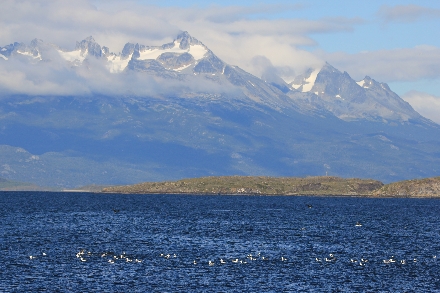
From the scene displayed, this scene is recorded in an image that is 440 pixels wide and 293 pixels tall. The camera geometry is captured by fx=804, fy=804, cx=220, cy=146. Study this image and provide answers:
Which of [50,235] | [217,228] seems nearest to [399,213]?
[217,228]

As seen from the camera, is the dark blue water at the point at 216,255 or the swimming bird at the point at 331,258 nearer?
the dark blue water at the point at 216,255

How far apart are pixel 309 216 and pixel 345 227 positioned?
3190 cm

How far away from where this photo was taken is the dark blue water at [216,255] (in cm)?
7994

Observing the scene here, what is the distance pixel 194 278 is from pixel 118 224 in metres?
65.1

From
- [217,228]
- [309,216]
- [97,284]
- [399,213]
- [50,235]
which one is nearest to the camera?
[97,284]

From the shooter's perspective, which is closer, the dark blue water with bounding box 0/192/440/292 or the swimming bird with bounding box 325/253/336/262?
the dark blue water with bounding box 0/192/440/292

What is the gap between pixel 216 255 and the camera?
100 m

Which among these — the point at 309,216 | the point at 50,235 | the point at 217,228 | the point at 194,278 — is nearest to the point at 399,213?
the point at 309,216

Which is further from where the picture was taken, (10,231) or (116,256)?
(10,231)

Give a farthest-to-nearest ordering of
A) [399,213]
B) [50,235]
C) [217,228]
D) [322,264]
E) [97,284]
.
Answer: [399,213] → [217,228] → [50,235] → [322,264] → [97,284]

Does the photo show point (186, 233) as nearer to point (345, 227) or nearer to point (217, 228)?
point (217, 228)

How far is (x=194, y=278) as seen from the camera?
82.9 m

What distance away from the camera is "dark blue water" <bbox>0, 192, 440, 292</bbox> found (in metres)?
79.9

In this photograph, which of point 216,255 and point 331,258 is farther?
point 216,255
